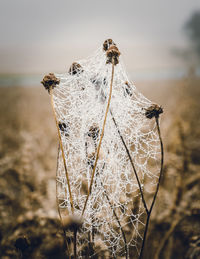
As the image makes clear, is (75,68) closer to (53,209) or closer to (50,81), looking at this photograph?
(50,81)

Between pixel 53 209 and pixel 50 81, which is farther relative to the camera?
pixel 53 209

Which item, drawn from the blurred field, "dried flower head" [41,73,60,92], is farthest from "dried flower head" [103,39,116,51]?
the blurred field

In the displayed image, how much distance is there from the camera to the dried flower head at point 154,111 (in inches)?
22.9

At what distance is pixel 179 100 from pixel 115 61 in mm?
4078

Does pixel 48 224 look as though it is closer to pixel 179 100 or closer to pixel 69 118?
pixel 69 118

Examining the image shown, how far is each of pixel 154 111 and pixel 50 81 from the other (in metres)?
0.36

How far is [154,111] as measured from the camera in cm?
59

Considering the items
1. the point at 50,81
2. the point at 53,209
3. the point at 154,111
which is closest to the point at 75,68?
the point at 50,81

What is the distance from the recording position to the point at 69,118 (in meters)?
0.75

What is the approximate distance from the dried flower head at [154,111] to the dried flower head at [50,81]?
321 millimetres

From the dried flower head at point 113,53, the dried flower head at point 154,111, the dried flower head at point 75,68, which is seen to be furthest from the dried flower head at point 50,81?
the dried flower head at point 154,111

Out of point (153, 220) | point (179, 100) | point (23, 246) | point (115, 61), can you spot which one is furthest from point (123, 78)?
point (179, 100)

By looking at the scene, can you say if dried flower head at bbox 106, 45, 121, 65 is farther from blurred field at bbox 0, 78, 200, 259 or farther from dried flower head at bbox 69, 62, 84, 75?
blurred field at bbox 0, 78, 200, 259

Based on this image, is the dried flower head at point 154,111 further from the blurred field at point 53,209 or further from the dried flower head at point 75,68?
the blurred field at point 53,209
